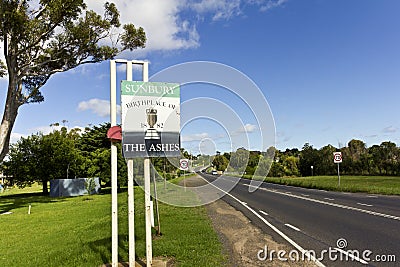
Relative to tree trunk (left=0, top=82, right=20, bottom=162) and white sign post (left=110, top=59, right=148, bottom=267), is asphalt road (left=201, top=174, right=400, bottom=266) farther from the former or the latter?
tree trunk (left=0, top=82, right=20, bottom=162)

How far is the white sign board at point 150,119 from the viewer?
6230 mm

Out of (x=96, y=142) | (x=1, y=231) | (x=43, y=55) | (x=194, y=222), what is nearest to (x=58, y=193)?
(x=96, y=142)

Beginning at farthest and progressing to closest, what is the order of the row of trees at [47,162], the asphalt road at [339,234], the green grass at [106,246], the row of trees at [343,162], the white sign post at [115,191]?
the row of trees at [343,162] < the row of trees at [47,162] < the green grass at [106,246] < the asphalt road at [339,234] < the white sign post at [115,191]

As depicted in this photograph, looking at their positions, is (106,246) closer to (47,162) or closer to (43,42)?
(43,42)

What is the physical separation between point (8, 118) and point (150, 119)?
715 inches

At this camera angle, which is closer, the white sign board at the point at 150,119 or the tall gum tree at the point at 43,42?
the white sign board at the point at 150,119

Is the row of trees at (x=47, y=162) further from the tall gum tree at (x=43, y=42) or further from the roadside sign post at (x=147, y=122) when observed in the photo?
the roadside sign post at (x=147, y=122)

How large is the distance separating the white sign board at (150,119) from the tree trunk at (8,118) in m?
17.6

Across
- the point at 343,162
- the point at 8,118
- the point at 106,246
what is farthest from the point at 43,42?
the point at 343,162

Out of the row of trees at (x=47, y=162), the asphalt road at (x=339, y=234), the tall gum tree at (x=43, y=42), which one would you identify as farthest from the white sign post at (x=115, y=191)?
the row of trees at (x=47, y=162)

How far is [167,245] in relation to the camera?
26.0 feet

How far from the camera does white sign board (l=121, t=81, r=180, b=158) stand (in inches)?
245

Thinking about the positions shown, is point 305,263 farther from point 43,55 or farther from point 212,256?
point 43,55

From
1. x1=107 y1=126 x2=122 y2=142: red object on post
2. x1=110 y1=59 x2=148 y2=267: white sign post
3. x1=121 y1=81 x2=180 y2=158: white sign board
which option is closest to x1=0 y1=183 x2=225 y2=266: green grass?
x1=110 y1=59 x2=148 y2=267: white sign post
